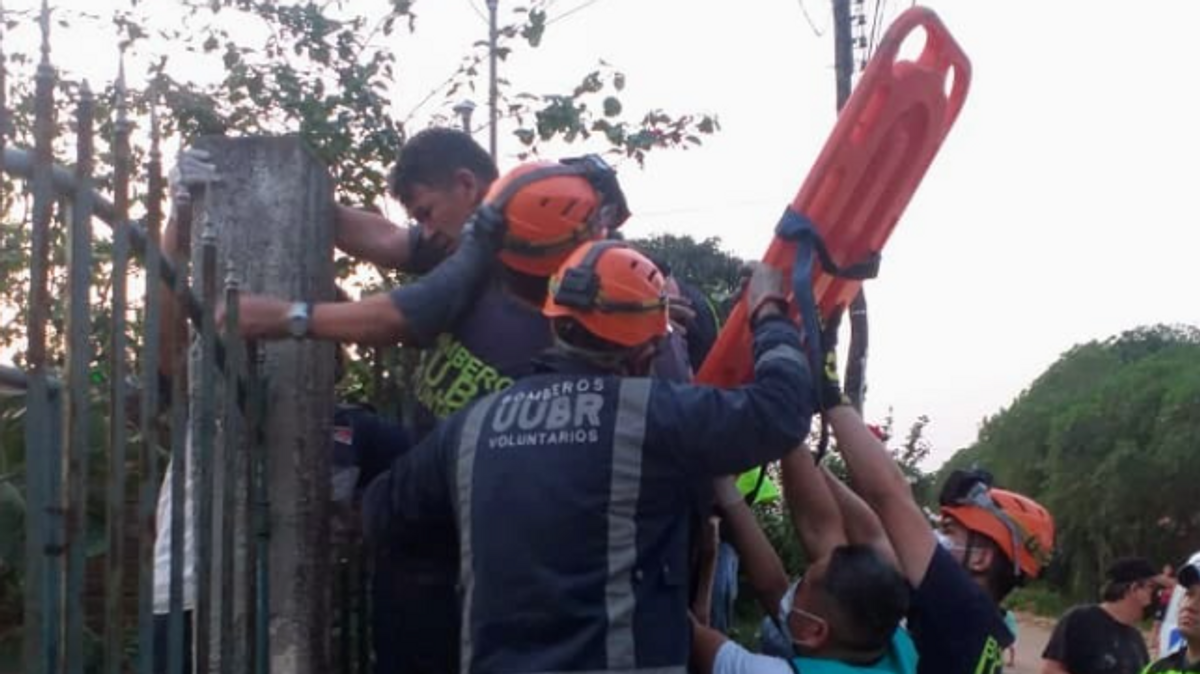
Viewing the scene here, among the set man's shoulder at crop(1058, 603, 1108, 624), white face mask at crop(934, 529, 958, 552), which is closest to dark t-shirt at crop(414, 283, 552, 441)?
white face mask at crop(934, 529, 958, 552)

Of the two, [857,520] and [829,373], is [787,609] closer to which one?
[857,520]

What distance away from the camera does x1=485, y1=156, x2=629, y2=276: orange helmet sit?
3945 millimetres

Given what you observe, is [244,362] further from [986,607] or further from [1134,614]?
[1134,614]

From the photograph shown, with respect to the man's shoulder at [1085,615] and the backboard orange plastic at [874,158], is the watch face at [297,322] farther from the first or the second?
the man's shoulder at [1085,615]

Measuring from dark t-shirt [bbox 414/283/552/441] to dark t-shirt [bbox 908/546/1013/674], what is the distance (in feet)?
3.41

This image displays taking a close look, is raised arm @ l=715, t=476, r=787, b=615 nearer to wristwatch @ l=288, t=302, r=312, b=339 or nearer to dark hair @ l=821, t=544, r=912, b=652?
dark hair @ l=821, t=544, r=912, b=652

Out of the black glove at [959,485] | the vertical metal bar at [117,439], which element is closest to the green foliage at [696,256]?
the black glove at [959,485]

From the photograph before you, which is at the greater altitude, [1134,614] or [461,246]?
[461,246]

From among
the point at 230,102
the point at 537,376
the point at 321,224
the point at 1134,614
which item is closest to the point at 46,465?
the point at 537,376

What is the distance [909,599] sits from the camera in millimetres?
4027

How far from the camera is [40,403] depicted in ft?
8.34

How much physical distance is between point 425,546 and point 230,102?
5007mm

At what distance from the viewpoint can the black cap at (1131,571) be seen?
9.11 metres

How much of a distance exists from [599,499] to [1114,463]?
100 feet
